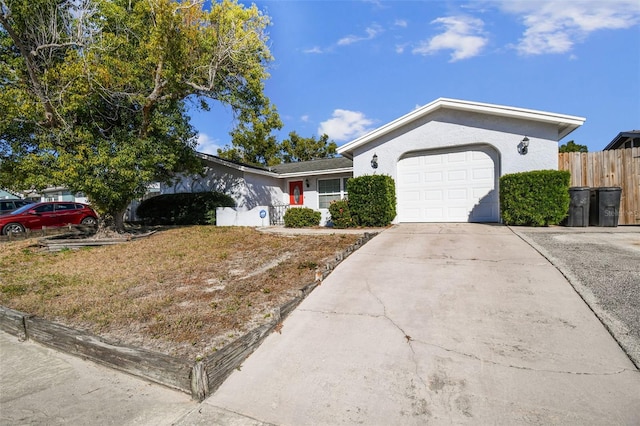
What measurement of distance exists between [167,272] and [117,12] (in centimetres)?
905

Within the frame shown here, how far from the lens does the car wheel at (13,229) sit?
12.1 metres

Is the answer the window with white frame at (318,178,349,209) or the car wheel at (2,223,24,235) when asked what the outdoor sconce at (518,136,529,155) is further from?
the car wheel at (2,223,24,235)

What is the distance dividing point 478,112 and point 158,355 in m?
10.8

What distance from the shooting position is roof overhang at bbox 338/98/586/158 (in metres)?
9.03

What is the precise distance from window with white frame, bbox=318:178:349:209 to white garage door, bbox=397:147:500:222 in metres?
4.57

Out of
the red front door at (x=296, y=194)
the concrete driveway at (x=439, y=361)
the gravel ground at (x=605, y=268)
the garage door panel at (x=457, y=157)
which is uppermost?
the garage door panel at (x=457, y=157)

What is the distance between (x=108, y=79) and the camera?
9055 mm

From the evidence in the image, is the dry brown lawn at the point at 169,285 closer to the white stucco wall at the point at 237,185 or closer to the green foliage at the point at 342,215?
the green foliage at the point at 342,215

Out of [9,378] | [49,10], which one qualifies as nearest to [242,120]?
[49,10]

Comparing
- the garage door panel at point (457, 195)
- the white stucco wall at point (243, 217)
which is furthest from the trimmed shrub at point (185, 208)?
the garage door panel at point (457, 195)

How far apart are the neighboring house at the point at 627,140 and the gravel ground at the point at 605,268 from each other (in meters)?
7.11

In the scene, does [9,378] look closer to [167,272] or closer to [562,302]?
[167,272]

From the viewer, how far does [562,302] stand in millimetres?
3711

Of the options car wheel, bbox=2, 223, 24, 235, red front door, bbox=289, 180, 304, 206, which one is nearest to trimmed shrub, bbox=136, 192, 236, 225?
red front door, bbox=289, 180, 304, 206
